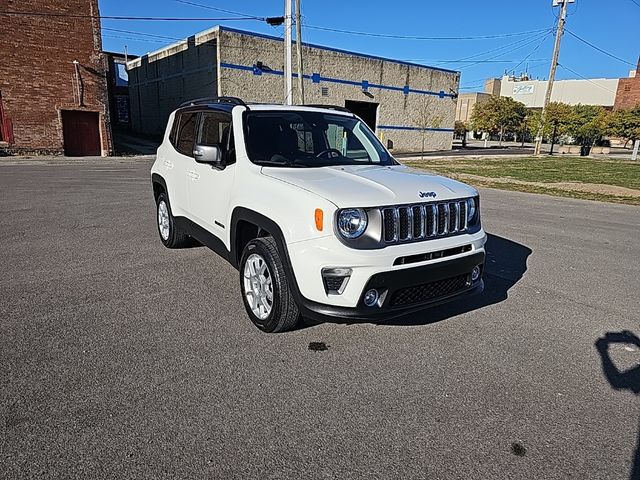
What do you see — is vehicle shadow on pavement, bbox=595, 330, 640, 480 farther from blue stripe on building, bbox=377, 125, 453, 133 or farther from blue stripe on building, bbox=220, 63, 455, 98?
blue stripe on building, bbox=377, 125, 453, 133

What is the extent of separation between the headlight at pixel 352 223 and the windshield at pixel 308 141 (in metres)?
1.15

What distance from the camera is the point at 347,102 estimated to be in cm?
3691

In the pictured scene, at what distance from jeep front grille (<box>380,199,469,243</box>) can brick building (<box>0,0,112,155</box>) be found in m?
24.3

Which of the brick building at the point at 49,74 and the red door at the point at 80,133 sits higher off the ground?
the brick building at the point at 49,74

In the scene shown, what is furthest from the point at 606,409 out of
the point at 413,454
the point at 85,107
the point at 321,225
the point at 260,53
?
the point at 260,53

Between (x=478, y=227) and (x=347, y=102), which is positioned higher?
(x=347, y=102)

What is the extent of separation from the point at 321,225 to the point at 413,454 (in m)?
1.52

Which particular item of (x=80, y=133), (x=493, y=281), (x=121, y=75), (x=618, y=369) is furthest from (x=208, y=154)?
(x=121, y=75)

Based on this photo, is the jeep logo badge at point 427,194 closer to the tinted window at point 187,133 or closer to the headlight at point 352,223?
the headlight at point 352,223

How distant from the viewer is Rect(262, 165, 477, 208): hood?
3.20 meters

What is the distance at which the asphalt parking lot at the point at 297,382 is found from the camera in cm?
236

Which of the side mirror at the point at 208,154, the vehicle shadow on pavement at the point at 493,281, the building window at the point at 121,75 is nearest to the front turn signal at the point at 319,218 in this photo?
the vehicle shadow on pavement at the point at 493,281

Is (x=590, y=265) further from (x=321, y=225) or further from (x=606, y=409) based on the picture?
(x=321, y=225)

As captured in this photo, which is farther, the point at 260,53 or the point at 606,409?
the point at 260,53
